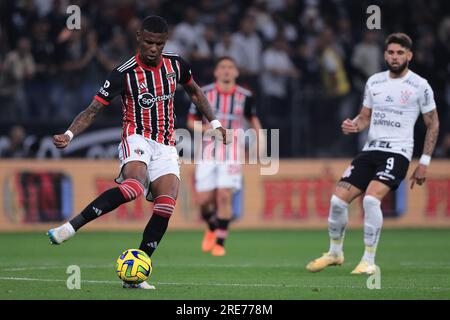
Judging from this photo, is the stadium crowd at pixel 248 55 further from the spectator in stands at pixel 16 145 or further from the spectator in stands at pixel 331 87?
the spectator in stands at pixel 16 145

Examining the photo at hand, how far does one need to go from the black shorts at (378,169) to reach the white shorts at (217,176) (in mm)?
3790

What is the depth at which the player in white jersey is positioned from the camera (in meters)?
10.8

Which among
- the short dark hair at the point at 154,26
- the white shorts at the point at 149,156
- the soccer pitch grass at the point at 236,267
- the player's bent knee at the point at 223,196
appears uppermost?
the short dark hair at the point at 154,26

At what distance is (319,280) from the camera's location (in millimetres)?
9992

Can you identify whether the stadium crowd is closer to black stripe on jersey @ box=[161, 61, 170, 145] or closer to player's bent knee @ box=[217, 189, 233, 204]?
player's bent knee @ box=[217, 189, 233, 204]

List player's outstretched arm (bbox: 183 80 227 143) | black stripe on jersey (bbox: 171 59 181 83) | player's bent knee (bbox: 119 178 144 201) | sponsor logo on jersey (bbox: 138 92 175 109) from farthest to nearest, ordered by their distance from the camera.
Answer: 1. player's outstretched arm (bbox: 183 80 227 143)
2. black stripe on jersey (bbox: 171 59 181 83)
3. sponsor logo on jersey (bbox: 138 92 175 109)
4. player's bent knee (bbox: 119 178 144 201)

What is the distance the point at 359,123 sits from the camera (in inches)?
436

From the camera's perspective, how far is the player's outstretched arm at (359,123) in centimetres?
1077

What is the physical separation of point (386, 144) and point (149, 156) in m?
2.89

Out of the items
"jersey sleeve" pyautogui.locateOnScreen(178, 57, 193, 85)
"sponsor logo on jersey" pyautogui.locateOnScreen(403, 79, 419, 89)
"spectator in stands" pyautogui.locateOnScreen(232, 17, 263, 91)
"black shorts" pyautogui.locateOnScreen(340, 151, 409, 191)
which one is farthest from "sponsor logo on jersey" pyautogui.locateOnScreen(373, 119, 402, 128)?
"spectator in stands" pyautogui.locateOnScreen(232, 17, 263, 91)

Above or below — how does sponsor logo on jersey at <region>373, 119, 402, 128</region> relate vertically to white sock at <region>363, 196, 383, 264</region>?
above

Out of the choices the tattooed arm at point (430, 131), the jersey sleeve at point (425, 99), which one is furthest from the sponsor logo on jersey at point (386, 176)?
the jersey sleeve at point (425, 99)

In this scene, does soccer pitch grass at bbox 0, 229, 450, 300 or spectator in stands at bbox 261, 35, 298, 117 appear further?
spectator in stands at bbox 261, 35, 298, 117
